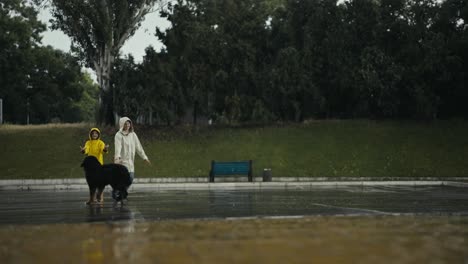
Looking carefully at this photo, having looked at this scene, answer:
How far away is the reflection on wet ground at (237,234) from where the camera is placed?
5.93 metres

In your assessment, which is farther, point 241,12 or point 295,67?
point 241,12

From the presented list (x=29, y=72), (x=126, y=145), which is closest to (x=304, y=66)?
(x=126, y=145)

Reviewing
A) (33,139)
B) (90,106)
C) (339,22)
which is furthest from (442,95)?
(90,106)

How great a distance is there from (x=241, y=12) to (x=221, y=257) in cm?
3983

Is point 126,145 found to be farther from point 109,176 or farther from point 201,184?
A: point 201,184

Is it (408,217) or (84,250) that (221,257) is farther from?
(408,217)

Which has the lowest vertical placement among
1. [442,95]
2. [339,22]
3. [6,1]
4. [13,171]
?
[13,171]

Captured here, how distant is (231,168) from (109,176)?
12.0 metres

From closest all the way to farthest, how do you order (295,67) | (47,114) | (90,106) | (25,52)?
(295,67) < (25,52) < (47,114) < (90,106)

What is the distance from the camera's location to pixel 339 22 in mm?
39344

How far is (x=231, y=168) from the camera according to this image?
25.2m

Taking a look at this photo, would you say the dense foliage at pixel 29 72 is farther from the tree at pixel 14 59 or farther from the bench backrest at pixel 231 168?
the bench backrest at pixel 231 168

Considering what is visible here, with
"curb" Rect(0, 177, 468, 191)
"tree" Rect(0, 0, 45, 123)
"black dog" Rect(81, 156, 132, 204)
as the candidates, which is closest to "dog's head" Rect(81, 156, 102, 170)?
"black dog" Rect(81, 156, 132, 204)

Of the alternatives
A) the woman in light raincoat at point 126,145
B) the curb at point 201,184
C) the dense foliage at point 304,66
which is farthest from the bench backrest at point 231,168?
the dense foliage at point 304,66
